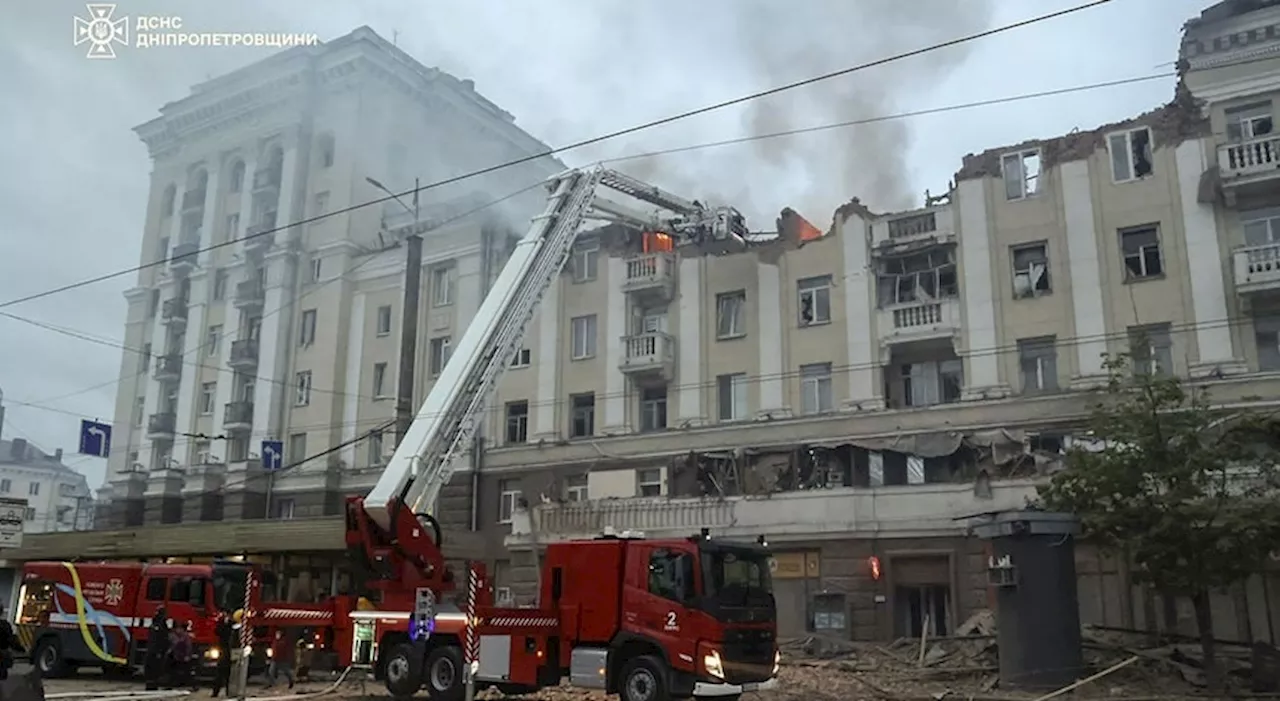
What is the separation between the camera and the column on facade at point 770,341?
33.6 meters

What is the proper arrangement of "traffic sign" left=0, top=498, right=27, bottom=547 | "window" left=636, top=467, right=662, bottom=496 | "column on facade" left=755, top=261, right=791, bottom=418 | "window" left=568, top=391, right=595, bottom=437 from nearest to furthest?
"traffic sign" left=0, top=498, right=27, bottom=547 < "column on facade" left=755, top=261, right=791, bottom=418 < "window" left=636, top=467, right=662, bottom=496 < "window" left=568, top=391, right=595, bottom=437

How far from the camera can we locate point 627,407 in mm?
36500

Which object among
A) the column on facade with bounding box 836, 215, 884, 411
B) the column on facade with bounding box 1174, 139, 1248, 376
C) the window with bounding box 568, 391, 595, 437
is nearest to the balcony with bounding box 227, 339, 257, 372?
the window with bounding box 568, 391, 595, 437

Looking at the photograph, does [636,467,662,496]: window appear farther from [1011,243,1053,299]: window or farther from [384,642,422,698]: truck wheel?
[384,642,422,698]: truck wheel

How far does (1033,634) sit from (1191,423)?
5244 mm

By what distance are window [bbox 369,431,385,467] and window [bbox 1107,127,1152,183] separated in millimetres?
28504

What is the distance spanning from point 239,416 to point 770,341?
25498 mm

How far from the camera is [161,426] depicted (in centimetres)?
4994

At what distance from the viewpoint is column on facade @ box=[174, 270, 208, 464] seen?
4928 centimetres

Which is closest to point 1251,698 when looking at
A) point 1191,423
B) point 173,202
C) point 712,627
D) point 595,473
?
point 1191,423

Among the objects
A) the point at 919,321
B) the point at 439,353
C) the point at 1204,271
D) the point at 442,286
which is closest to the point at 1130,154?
the point at 1204,271

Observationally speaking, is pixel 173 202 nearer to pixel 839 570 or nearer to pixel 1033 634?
pixel 839 570

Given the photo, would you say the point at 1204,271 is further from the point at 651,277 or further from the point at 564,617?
the point at 564,617

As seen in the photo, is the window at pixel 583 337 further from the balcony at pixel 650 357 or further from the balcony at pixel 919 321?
the balcony at pixel 919 321
